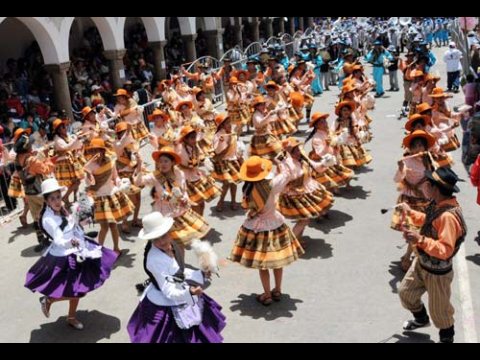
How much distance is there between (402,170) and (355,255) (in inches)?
64.2

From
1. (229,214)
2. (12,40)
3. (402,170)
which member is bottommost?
(229,214)

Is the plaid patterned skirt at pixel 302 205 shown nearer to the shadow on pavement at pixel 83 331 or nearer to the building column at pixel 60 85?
the shadow on pavement at pixel 83 331

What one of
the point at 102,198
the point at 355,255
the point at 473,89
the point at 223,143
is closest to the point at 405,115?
the point at 473,89

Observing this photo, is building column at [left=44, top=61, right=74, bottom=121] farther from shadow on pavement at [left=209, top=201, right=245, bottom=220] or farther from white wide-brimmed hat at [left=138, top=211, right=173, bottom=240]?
white wide-brimmed hat at [left=138, top=211, right=173, bottom=240]

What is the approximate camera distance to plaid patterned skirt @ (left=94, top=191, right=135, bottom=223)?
26.9 ft

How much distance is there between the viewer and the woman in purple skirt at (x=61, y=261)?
6219 mm

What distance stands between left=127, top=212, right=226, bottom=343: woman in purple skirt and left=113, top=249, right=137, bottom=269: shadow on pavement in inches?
132

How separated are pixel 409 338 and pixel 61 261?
395cm

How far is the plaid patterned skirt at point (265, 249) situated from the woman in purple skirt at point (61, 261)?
66.2 inches

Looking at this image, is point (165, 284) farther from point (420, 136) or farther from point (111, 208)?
point (420, 136)

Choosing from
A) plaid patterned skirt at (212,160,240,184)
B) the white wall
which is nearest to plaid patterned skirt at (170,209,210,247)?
plaid patterned skirt at (212,160,240,184)

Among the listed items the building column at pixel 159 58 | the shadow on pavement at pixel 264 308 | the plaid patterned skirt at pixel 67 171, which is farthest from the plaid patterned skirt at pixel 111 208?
the building column at pixel 159 58
